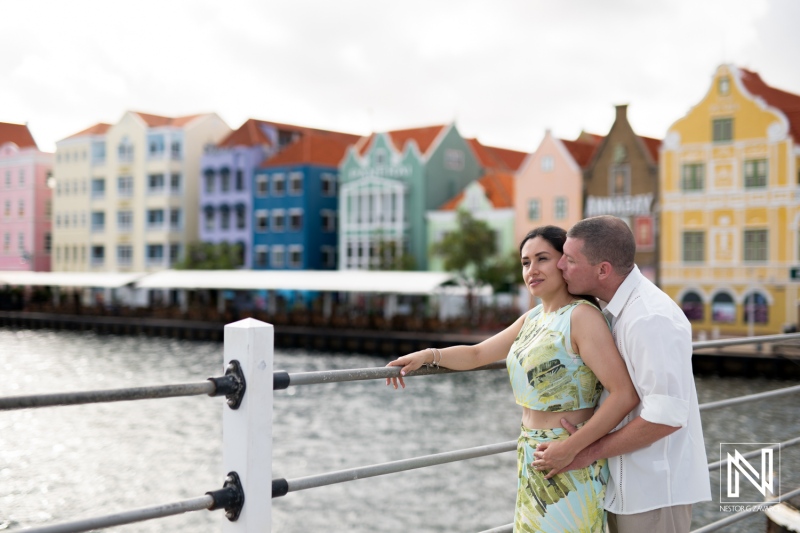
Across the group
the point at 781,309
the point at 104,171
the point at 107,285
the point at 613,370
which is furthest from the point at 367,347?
the point at 613,370

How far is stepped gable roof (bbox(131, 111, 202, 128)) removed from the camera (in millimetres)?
60188

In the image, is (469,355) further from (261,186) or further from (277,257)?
(261,186)

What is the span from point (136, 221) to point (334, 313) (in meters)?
20.9

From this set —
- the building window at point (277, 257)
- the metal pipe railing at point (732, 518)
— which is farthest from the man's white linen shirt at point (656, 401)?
the building window at point (277, 257)

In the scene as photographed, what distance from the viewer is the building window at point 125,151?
200ft

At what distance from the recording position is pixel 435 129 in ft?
165

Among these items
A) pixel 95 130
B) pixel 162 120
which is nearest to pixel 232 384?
pixel 162 120

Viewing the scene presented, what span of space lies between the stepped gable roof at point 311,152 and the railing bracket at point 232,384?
50729mm

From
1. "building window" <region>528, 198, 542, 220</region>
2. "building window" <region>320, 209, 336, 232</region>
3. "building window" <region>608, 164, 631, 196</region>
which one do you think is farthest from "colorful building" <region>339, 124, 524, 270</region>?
"building window" <region>608, 164, 631, 196</region>

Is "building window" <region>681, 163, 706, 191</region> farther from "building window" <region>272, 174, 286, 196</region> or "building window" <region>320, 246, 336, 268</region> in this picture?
"building window" <region>272, 174, 286, 196</region>

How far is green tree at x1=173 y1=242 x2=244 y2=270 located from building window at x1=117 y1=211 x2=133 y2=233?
7420mm

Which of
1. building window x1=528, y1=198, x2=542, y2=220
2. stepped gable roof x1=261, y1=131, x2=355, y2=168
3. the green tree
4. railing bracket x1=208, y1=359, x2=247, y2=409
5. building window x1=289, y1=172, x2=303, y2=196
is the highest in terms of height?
stepped gable roof x1=261, y1=131, x2=355, y2=168

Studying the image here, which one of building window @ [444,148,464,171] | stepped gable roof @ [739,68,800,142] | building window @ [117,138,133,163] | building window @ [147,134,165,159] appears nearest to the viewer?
stepped gable roof @ [739,68,800,142]

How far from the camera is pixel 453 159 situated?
49969mm
